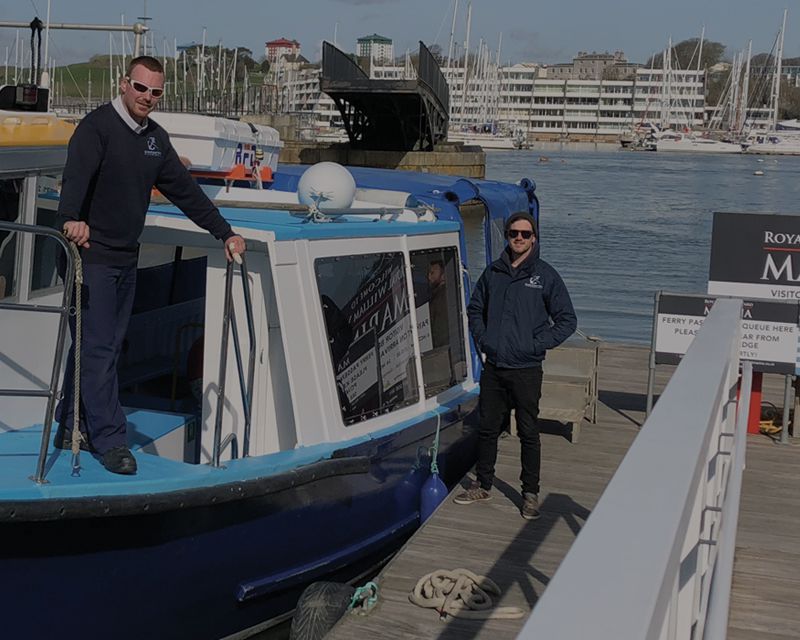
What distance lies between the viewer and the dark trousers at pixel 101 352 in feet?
14.9

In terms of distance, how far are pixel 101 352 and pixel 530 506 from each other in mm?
2891

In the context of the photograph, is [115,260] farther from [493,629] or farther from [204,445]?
[493,629]

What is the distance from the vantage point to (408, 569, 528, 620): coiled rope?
5039 mm

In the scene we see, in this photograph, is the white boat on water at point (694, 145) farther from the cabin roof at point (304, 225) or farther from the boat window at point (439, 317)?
the cabin roof at point (304, 225)

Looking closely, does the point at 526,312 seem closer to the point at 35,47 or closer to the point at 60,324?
the point at 60,324

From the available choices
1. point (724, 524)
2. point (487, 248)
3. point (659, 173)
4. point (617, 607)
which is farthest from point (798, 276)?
point (659, 173)

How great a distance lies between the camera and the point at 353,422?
583 centimetres

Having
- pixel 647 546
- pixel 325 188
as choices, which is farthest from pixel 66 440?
pixel 647 546

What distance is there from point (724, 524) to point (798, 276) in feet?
17.9

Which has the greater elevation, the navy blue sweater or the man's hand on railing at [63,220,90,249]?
the navy blue sweater

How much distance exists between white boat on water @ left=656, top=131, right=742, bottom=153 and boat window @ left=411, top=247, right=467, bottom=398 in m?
113

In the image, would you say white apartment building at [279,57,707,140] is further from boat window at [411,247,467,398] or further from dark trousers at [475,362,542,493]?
dark trousers at [475,362,542,493]

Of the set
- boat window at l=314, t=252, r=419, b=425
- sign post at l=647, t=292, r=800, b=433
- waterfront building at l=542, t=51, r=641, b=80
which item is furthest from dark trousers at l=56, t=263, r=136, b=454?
waterfront building at l=542, t=51, r=641, b=80

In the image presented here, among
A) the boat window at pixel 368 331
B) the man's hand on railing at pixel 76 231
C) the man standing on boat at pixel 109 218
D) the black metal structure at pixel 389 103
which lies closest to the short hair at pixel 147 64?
the man standing on boat at pixel 109 218
